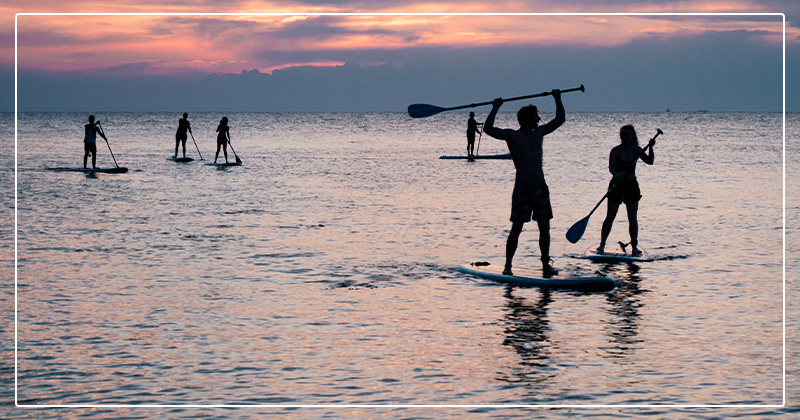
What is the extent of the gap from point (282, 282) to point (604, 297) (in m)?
3.63

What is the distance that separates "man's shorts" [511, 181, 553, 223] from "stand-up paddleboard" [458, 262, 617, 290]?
2.26 ft

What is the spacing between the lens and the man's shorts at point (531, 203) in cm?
1038

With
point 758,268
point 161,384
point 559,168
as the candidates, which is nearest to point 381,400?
point 161,384

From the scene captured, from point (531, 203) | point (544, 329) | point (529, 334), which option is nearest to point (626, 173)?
point (531, 203)

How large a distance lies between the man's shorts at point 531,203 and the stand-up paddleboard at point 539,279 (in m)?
0.69

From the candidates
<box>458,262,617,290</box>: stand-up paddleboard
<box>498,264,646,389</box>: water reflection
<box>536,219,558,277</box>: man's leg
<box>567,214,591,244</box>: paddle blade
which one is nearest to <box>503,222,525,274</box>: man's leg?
<box>458,262,617,290</box>: stand-up paddleboard

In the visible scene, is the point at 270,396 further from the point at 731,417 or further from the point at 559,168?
the point at 559,168

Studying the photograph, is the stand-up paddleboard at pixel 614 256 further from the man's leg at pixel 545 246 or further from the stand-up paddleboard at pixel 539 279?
the man's leg at pixel 545 246

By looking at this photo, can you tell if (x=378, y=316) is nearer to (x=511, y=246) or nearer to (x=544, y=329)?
(x=544, y=329)

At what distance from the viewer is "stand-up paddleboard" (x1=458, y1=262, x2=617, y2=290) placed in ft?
33.8

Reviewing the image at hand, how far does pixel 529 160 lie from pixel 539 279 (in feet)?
4.35

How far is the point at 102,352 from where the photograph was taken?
307 inches

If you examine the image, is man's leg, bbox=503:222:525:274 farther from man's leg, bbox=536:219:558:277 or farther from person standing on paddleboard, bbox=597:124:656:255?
person standing on paddleboard, bbox=597:124:656:255

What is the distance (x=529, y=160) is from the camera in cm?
1031
